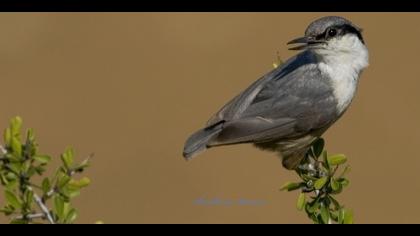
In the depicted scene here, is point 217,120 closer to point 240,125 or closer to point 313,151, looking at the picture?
point 240,125

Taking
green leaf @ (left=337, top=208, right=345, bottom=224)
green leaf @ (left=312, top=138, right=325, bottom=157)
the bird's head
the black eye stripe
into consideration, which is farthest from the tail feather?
green leaf @ (left=337, top=208, right=345, bottom=224)

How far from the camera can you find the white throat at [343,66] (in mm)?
4885

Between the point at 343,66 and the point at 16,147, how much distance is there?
8.87 feet

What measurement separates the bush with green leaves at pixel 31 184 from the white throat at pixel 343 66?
2.44 meters

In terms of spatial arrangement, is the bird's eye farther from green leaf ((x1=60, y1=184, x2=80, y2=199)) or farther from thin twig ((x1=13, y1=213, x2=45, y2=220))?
thin twig ((x1=13, y1=213, x2=45, y2=220))

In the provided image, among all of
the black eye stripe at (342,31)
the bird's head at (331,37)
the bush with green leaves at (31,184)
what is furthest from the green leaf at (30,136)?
the black eye stripe at (342,31)

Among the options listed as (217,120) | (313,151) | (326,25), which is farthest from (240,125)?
(326,25)

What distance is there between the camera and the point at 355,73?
16.3ft

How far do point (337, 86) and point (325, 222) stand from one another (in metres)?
1.35

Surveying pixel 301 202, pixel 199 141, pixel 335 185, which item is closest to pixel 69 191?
pixel 301 202

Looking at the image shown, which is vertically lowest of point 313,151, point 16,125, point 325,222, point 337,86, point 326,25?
point 325,222

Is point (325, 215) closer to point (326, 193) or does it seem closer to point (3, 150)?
point (326, 193)

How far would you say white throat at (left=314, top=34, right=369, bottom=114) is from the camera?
4.89m

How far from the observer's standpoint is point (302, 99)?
4977mm
